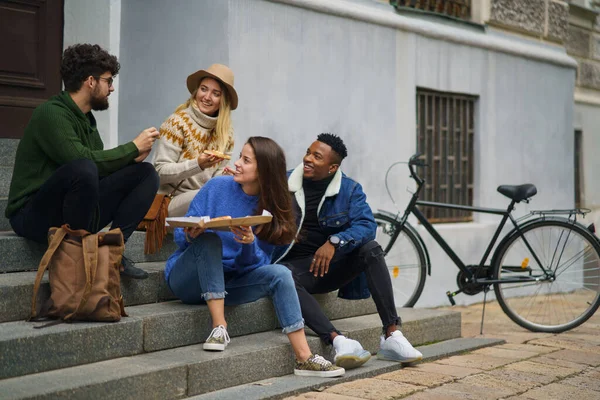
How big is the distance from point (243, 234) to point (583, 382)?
2.13 m

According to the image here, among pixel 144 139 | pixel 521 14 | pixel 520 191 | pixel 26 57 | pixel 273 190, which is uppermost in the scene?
pixel 521 14

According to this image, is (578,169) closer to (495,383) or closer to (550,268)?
(550,268)

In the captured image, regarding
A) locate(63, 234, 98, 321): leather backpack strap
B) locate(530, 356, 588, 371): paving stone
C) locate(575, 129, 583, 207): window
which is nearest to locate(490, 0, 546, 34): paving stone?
locate(575, 129, 583, 207): window

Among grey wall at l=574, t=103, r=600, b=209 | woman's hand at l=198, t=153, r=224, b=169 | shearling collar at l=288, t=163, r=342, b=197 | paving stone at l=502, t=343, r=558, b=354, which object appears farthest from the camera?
grey wall at l=574, t=103, r=600, b=209

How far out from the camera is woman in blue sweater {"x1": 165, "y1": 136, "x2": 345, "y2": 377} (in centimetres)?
500

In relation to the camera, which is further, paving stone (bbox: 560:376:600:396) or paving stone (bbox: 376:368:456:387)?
paving stone (bbox: 560:376:600:396)

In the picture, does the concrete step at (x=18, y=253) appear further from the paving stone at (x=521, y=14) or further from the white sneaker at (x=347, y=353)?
the paving stone at (x=521, y=14)

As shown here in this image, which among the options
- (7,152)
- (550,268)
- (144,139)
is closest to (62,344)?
(144,139)

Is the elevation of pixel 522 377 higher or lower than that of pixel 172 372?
lower

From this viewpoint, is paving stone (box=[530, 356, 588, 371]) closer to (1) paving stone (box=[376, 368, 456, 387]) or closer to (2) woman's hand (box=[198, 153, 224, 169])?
(1) paving stone (box=[376, 368, 456, 387])

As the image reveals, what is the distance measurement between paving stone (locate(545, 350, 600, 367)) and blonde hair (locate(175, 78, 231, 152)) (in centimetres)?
246

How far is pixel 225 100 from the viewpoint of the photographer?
238 inches

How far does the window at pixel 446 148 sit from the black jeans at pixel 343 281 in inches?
124

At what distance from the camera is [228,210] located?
5.12m
